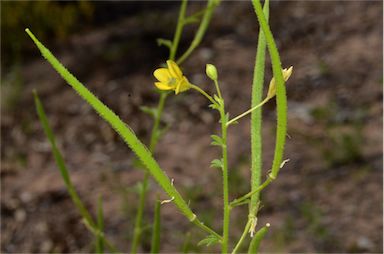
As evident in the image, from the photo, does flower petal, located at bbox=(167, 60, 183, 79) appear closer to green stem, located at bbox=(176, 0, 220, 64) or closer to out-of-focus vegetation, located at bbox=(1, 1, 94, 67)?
green stem, located at bbox=(176, 0, 220, 64)

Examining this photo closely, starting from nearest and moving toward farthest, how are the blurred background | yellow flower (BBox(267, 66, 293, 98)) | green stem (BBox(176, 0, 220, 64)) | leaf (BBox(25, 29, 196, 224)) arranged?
leaf (BBox(25, 29, 196, 224))
yellow flower (BBox(267, 66, 293, 98))
green stem (BBox(176, 0, 220, 64))
the blurred background

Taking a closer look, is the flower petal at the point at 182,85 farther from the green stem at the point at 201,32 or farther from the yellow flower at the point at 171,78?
the green stem at the point at 201,32

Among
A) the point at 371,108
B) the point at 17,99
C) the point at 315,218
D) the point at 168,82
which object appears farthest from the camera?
the point at 17,99

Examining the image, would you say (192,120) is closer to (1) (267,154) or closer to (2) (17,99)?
(1) (267,154)

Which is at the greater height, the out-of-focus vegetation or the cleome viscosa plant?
the cleome viscosa plant

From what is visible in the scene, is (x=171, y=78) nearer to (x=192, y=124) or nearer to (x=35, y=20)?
(x=192, y=124)

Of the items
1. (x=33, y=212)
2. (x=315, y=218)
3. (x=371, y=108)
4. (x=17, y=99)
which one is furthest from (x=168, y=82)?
(x=17, y=99)

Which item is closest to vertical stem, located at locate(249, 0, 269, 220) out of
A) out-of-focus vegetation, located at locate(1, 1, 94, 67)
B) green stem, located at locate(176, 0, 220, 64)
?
green stem, located at locate(176, 0, 220, 64)

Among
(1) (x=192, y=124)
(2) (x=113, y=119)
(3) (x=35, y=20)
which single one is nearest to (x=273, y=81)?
(2) (x=113, y=119)
